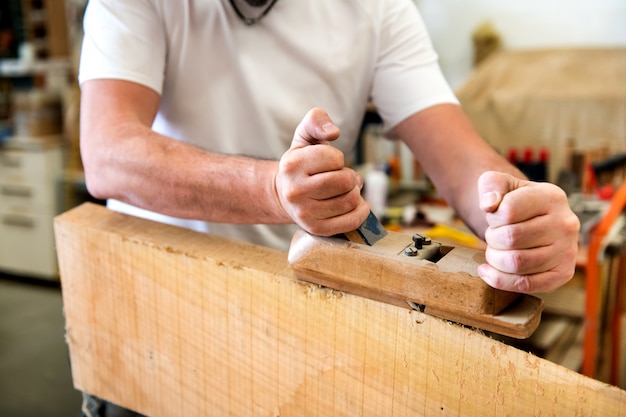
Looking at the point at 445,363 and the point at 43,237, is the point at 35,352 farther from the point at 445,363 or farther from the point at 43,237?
the point at 445,363

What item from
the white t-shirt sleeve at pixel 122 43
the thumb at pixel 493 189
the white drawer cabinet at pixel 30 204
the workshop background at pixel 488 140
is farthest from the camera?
the white drawer cabinet at pixel 30 204

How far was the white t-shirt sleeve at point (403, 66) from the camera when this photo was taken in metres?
1.23

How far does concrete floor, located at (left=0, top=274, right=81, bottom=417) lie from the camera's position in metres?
2.73

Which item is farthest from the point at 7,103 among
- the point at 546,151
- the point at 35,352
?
the point at 546,151

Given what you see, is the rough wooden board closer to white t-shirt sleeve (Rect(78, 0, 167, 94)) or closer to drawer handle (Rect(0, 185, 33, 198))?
white t-shirt sleeve (Rect(78, 0, 167, 94))

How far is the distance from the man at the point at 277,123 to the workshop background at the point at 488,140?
2.09 ft

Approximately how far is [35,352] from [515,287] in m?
3.11

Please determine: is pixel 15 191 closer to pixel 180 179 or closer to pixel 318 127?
pixel 180 179

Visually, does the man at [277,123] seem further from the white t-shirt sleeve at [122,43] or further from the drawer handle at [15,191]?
the drawer handle at [15,191]

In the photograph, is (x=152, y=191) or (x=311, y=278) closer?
(x=311, y=278)

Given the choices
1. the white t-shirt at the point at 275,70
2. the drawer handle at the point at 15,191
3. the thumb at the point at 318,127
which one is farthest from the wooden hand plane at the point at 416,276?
the drawer handle at the point at 15,191

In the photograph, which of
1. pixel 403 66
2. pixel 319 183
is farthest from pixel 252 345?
pixel 403 66

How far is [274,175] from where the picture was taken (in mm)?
767

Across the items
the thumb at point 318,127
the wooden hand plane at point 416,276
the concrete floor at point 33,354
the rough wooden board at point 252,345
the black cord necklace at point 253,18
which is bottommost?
the concrete floor at point 33,354
